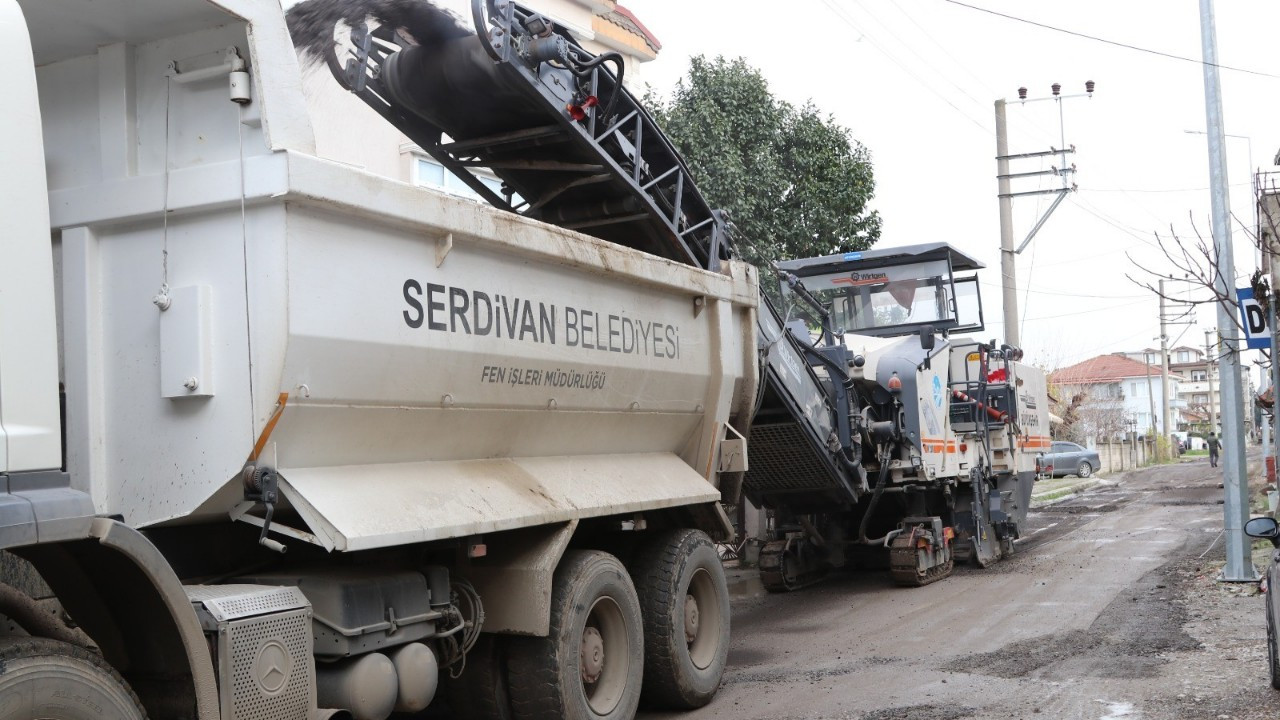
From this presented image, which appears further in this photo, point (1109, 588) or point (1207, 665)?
point (1109, 588)

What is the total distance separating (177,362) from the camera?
4.31 metres

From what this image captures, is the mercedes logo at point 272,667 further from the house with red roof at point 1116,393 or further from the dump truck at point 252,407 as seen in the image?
the house with red roof at point 1116,393

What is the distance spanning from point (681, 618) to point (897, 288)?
7.48 m

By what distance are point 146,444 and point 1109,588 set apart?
9825mm

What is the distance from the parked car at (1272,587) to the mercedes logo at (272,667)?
4875 mm

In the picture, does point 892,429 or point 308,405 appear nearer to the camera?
point 308,405

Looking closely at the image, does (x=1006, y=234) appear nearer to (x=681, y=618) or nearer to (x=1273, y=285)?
(x=1273, y=285)

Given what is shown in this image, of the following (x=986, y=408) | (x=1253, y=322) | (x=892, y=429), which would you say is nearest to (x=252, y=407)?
(x=892, y=429)

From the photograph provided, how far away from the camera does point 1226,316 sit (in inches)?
489

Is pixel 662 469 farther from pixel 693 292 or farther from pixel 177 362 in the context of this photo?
pixel 177 362

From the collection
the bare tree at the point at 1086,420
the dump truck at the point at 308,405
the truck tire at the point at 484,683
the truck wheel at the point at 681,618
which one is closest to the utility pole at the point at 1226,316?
the truck wheel at the point at 681,618

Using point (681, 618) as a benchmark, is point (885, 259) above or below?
above


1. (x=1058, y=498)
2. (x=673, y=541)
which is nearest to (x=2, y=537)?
(x=673, y=541)

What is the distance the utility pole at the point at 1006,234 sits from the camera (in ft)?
72.1
